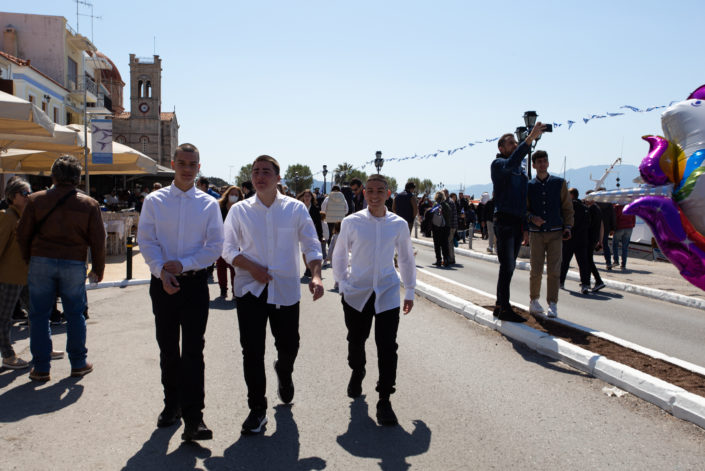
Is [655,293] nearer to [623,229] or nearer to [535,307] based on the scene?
[535,307]

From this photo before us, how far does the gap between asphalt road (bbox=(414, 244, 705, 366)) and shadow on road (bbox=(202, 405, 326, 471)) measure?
180 inches

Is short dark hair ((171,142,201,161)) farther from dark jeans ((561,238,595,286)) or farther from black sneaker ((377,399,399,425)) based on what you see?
dark jeans ((561,238,595,286))

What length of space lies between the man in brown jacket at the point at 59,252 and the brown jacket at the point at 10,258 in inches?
29.0

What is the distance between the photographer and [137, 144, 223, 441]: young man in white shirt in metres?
4.15

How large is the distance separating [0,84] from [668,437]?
88.6 feet

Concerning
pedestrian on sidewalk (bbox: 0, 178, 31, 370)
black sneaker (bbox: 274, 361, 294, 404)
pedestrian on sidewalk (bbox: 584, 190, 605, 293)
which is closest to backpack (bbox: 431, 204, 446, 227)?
pedestrian on sidewalk (bbox: 584, 190, 605, 293)

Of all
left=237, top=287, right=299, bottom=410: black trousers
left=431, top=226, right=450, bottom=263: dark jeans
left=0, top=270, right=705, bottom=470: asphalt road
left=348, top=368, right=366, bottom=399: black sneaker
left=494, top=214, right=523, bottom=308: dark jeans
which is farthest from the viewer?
left=431, top=226, right=450, bottom=263: dark jeans

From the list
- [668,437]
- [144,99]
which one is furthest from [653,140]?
[144,99]

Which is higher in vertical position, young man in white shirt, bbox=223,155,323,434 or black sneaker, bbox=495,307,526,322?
young man in white shirt, bbox=223,155,323,434

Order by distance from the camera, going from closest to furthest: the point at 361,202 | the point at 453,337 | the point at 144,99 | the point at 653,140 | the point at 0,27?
1. the point at 653,140
2. the point at 453,337
3. the point at 361,202
4. the point at 0,27
5. the point at 144,99

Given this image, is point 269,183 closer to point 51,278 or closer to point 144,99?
point 51,278

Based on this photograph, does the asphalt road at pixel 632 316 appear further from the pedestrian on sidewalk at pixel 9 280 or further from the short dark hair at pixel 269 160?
the pedestrian on sidewalk at pixel 9 280

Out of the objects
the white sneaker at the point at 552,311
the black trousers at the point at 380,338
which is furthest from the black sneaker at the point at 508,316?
the black trousers at the point at 380,338

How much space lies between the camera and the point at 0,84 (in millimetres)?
24469
